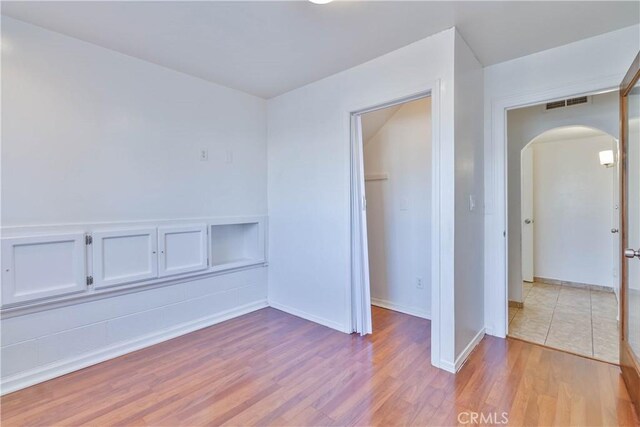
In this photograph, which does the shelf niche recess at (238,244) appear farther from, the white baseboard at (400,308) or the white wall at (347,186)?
the white baseboard at (400,308)

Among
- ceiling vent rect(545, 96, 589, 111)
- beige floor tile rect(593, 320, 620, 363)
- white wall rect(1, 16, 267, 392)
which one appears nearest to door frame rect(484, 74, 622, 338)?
beige floor tile rect(593, 320, 620, 363)

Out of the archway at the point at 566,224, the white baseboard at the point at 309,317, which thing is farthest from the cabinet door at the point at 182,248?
the archway at the point at 566,224

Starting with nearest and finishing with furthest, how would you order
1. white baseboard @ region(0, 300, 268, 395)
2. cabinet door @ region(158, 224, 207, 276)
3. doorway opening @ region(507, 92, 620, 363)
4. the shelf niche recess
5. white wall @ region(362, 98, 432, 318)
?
white baseboard @ region(0, 300, 268, 395), cabinet door @ region(158, 224, 207, 276), doorway opening @ region(507, 92, 620, 363), white wall @ region(362, 98, 432, 318), the shelf niche recess

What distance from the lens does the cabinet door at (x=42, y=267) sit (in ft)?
6.43

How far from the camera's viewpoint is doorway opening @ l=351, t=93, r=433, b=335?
285 centimetres

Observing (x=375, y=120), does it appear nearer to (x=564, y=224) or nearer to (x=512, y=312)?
(x=512, y=312)

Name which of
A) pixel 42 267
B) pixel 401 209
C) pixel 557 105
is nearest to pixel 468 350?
pixel 401 209

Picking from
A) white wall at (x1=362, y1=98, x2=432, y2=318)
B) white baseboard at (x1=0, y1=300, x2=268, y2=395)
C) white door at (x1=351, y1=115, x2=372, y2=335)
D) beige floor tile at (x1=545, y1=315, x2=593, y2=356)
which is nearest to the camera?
white baseboard at (x1=0, y1=300, x2=268, y2=395)

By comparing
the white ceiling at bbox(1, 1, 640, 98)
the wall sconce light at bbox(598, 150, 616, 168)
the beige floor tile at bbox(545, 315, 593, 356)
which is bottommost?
the beige floor tile at bbox(545, 315, 593, 356)

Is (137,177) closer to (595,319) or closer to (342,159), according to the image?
(342,159)

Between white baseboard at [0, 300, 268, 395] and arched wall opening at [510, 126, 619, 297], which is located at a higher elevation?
arched wall opening at [510, 126, 619, 297]

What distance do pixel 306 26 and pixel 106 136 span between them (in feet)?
5.64

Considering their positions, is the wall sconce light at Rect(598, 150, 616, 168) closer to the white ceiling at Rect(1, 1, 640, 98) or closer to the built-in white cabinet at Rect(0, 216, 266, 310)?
the white ceiling at Rect(1, 1, 640, 98)

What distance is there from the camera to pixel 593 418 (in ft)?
5.50
